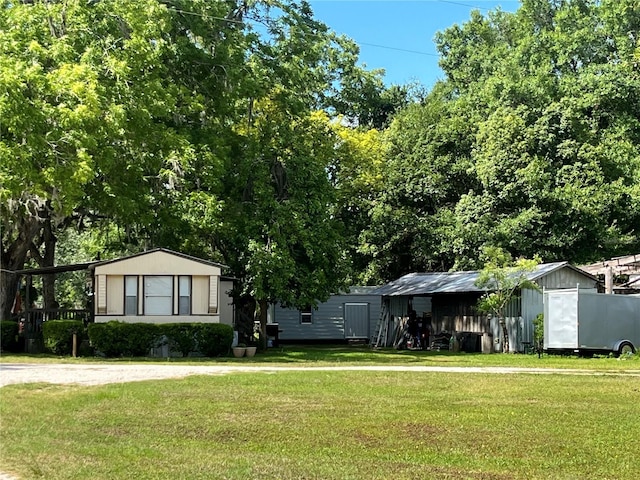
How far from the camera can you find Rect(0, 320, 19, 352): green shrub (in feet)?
88.9

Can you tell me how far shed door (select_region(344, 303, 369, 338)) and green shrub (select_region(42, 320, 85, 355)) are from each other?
1725cm

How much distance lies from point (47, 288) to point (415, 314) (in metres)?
15.1

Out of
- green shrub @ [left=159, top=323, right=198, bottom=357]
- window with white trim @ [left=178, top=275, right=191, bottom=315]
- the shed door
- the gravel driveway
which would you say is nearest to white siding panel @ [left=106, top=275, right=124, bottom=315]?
window with white trim @ [left=178, top=275, right=191, bottom=315]

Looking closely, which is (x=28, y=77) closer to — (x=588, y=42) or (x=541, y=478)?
(x=541, y=478)

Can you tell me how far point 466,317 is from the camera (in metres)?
33.6

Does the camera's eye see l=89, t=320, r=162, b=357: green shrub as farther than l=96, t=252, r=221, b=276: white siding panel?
No

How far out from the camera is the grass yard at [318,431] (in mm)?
7832

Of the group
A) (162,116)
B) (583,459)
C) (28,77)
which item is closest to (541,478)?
(583,459)

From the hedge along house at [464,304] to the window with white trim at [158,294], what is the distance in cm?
1095

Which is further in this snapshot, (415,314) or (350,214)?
(350,214)

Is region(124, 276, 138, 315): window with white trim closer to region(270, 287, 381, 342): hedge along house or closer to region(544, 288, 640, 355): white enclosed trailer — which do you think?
region(544, 288, 640, 355): white enclosed trailer

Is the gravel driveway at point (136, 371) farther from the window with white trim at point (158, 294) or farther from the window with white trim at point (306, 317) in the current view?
the window with white trim at point (306, 317)

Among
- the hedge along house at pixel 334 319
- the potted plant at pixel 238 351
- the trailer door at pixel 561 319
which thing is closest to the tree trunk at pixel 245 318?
the hedge along house at pixel 334 319

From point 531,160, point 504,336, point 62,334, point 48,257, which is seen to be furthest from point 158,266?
point 531,160
